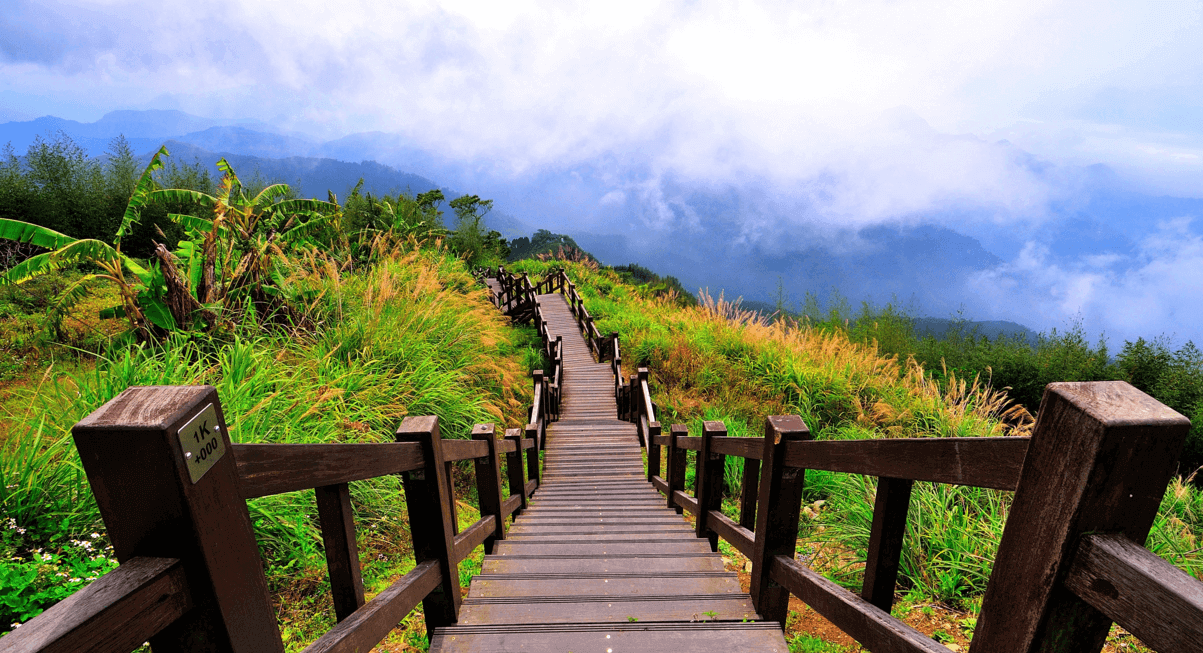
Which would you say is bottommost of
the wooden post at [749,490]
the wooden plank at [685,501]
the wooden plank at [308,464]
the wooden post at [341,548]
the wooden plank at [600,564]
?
the wooden plank at [685,501]

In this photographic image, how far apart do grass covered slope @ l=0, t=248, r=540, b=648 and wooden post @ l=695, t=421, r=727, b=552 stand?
7.45 ft

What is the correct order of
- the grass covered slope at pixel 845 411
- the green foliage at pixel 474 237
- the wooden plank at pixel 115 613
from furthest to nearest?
the green foliage at pixel 474 237 < the grass covered slope at pixel 845 411 < the wooden plank at pixel 115 613

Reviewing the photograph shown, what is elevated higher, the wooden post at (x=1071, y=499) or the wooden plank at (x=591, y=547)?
the wooden post at (x=1071, y=499)

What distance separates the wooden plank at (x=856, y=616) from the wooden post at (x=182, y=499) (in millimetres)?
1572

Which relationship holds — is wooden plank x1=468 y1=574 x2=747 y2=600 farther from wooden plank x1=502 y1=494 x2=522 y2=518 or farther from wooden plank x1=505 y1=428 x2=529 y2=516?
wooden plank x1=505 y1=428 x2=529 y2=516

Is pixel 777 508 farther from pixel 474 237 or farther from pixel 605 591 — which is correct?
pixel 474 237

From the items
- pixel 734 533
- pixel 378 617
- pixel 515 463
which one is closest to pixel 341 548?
pixel 378 617

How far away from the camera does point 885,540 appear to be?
150 cm

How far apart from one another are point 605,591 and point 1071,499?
90.6 inches

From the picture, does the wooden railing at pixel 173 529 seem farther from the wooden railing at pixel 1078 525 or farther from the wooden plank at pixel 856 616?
the wooden plank at pixel 856 616

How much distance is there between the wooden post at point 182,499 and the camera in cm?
74

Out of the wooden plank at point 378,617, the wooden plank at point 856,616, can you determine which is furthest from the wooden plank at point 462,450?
the wooden plank at point 856,616

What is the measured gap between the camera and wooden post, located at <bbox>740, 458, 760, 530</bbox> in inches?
104

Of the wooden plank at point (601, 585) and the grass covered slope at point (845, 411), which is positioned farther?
the grass covered slope at point (845, 411)
